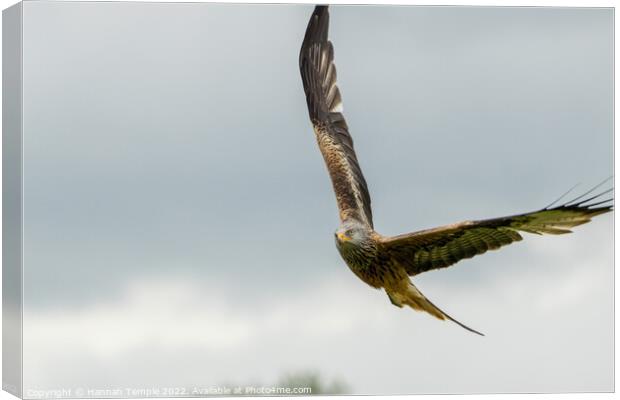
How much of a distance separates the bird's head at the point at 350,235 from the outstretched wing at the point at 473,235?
219 millimetres

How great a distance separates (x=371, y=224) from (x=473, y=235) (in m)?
1.52

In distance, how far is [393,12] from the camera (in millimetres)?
10492

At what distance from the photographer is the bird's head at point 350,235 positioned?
9836mm

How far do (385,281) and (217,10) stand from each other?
2.61 meters

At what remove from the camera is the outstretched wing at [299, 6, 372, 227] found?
10594mm

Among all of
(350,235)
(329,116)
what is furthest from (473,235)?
(329,116)

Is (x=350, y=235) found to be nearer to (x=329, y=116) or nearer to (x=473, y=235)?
(x=473, y=235)

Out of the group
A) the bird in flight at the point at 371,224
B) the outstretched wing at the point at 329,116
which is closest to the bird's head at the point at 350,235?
the bird in flight at the point at 371,224

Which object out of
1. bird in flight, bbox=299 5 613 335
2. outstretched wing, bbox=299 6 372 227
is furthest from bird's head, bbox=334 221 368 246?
outstretched wing, bbox=299 6 372 227

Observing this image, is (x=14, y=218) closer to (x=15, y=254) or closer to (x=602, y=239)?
(x=15, y=254)

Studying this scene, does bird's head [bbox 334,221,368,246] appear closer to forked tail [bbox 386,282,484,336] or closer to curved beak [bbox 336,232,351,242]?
curved beak [bbox 336,232,351,242]

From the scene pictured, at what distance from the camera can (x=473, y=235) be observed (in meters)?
9.13

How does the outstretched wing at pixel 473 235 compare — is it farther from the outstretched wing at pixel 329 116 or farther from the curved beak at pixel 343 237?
the outstretched wing at pixel 329 116

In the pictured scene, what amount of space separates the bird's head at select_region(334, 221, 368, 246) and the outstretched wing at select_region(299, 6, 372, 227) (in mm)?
471
